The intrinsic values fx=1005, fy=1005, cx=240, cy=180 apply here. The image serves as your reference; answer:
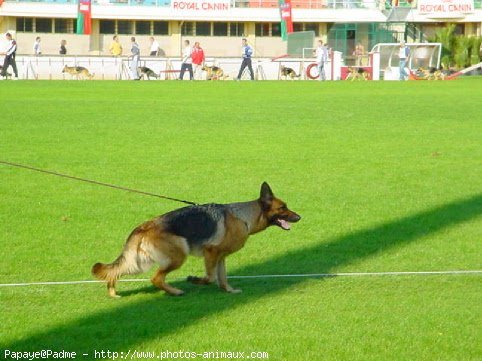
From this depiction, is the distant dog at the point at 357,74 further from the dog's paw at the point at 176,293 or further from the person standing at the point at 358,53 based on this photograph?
the dog's paw at the point at 176,293

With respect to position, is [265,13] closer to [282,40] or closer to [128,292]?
[282,40]

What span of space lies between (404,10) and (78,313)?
63887 mm

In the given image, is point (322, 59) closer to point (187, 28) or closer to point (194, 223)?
point (187, 28)

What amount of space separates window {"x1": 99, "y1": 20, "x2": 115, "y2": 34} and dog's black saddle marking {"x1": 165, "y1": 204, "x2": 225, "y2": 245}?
200ft

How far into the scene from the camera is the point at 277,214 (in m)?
8.74

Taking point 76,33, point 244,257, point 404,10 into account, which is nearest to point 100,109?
point 244,257

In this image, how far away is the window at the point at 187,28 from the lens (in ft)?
226

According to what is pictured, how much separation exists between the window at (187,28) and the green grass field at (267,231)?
4261cm

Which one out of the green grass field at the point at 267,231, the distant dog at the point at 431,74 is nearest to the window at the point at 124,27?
the distant dog at the point at 431,74

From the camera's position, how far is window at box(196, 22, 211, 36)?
69375mm

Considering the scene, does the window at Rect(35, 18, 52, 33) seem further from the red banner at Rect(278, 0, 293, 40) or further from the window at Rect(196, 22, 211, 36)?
the red banner at Rect(278, 0, 293, 40)

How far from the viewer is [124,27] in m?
68.5

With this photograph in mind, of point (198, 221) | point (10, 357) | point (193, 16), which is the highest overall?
point (193, 16)

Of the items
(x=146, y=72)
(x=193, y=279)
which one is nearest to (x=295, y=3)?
(x=146, y=72)
